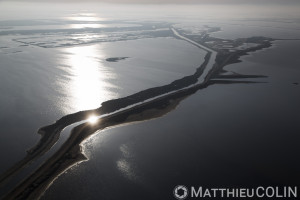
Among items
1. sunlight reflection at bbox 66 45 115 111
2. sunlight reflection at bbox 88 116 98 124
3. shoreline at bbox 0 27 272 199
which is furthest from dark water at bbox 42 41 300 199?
sunlight reflection at bbox 66 45 115 111

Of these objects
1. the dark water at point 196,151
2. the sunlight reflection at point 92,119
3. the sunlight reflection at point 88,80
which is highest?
the sunlight reflection at point 88,80

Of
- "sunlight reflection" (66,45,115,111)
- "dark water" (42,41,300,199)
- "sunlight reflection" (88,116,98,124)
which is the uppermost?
"sunlight reflection" (66,45,115,111)

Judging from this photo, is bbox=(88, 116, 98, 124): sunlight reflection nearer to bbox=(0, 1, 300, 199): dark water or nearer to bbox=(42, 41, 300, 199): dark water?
bbox=(42, 41, 300, 199): dark water

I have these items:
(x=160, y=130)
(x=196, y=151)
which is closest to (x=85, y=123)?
(x=160, y=130)

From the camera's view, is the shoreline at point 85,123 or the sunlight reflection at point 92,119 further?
the sunlight reflection at point 92,119

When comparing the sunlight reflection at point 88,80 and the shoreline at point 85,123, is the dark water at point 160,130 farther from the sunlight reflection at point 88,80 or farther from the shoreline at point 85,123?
the shoreline at point 85,123

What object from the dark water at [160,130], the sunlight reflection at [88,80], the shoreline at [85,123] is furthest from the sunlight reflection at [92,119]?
the dark water at [160,130]

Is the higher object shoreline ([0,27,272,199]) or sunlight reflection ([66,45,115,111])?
sunlight reflection ([66,45,115,111])

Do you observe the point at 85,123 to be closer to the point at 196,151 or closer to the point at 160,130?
the point at 160,130
